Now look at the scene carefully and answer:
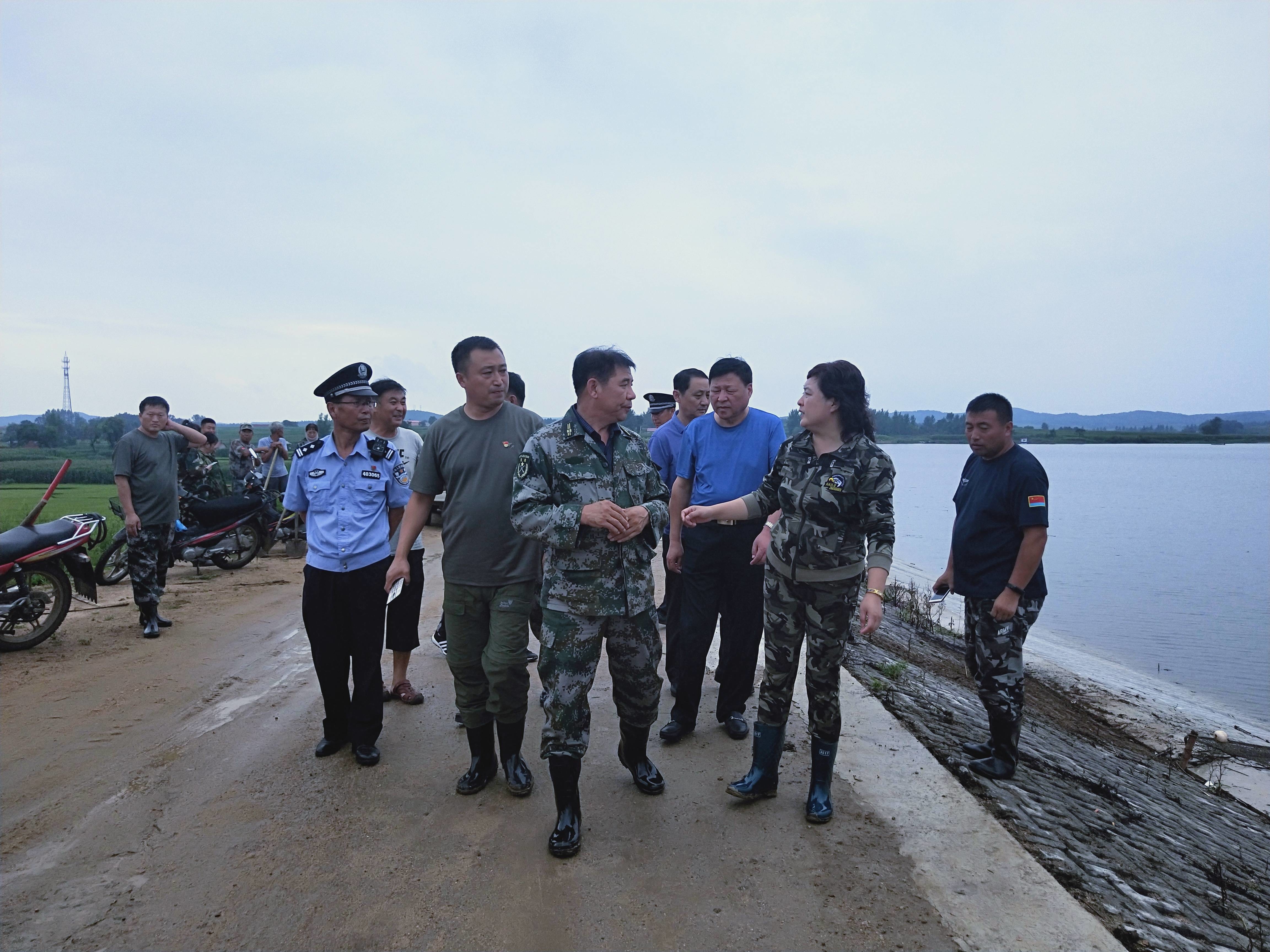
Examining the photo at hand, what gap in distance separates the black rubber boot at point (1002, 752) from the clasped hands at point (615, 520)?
2267 millimetres

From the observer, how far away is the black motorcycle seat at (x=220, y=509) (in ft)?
31.1

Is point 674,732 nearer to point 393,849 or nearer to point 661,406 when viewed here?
point 393,849

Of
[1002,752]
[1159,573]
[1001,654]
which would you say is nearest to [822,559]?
[1001,654]

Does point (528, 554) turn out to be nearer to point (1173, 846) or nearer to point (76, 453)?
point (1173, 846)

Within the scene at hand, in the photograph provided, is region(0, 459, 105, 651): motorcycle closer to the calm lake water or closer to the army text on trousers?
the army text on trousers

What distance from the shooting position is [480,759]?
11.4ft

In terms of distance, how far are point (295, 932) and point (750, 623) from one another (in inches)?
98.3

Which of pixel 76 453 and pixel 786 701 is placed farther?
pixel 76 453

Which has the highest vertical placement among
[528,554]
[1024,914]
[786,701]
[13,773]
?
[528,554]

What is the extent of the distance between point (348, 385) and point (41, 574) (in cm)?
429

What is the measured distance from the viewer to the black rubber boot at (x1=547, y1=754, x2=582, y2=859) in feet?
9.48

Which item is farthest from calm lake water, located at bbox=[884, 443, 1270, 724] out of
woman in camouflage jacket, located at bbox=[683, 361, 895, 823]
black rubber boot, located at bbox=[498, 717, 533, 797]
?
black rubber boot, located at bbox=[498, 717, 533, 797]

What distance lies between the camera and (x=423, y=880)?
271cm

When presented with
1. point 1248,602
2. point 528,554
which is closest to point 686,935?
point 528,554
